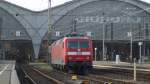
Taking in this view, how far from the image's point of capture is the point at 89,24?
489ft

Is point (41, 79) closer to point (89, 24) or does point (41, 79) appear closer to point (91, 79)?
point (91, 79)

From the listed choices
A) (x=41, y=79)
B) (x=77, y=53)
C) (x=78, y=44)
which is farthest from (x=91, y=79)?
(x=78, y=44)

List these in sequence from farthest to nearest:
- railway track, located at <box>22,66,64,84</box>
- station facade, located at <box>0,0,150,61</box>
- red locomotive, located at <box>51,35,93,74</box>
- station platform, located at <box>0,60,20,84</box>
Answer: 1. station facade, located at <box>0,0,150,61</box>
2. red locomotive, located at <box>51,35,93,74</box>
3. railway track, located at <box>22,66,64,84</box>
4. station platform, located at <box>0,60,20,84</box>

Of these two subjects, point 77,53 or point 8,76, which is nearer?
point 8,76

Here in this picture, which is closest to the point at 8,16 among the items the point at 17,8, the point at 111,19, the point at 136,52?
the point at 17,8

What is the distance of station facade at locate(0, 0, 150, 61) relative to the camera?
148625 millimetres

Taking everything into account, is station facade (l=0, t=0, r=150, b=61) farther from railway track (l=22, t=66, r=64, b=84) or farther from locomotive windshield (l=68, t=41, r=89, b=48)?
railway track (l=22, t=66, r=64, b=84)

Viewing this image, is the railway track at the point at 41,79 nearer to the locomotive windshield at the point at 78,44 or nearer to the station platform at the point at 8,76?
the station platform at the point at 8,76

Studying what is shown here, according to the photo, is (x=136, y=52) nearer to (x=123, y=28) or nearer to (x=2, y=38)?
(x=123, y=28)

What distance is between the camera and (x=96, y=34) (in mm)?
153000

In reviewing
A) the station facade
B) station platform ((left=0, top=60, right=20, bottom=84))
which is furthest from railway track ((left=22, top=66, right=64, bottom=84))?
the station facade

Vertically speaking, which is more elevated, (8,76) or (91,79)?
(8,76)

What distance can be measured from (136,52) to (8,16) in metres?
42.5

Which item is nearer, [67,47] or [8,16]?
[67,47]
